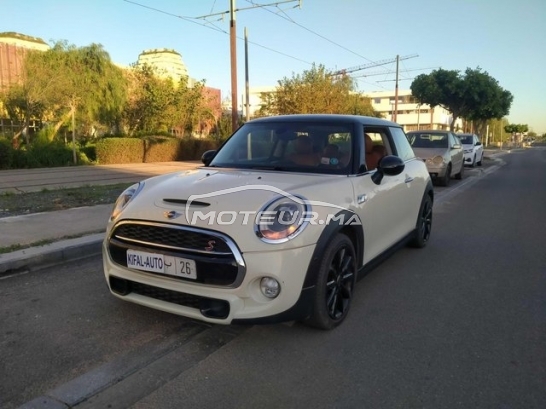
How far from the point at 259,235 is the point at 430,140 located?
41.2ft

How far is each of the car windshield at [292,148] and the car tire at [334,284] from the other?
766 mm

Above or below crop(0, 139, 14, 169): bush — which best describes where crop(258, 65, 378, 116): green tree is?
above

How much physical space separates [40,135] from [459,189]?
60.1 ft

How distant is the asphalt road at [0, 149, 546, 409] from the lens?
2.57 meters

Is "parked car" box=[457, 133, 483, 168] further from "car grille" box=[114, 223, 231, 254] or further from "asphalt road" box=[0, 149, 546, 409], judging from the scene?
"car grille" box=[114, 223, 231, 254]

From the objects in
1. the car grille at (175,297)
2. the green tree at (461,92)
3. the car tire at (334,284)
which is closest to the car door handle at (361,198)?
the car tire at (334,284)

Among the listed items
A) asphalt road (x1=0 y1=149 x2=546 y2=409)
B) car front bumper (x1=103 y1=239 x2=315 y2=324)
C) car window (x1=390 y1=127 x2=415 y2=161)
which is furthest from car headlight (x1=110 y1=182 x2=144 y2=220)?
car window (x1=390 y1=127 x2=415 y2=161)

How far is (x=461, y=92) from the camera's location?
1414 inches

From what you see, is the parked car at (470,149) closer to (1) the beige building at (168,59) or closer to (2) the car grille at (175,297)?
(2) the car grille at (175,297)

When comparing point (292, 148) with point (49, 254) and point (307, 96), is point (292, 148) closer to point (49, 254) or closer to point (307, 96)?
point (49, 254)

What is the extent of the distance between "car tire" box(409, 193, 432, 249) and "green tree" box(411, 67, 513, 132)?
31.2 metres

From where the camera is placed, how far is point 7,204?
27.2 feet

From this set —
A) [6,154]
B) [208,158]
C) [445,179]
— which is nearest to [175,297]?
[208,158]

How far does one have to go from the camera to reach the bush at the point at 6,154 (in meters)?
16.5
